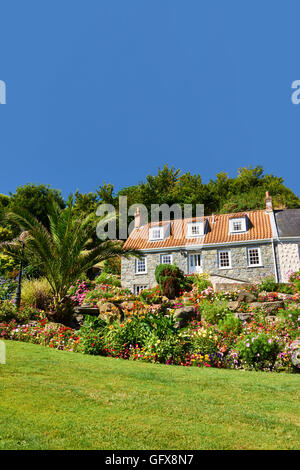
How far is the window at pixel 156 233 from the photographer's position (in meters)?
27.0

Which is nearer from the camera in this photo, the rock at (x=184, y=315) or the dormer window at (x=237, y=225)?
the rock at (x=184, y=315)

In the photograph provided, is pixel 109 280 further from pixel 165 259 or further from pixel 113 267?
pixel 165 259

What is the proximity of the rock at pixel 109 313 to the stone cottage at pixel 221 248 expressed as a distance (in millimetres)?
10056

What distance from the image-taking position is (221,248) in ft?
80.8

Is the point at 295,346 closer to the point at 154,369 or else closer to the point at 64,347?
the point at 154,369

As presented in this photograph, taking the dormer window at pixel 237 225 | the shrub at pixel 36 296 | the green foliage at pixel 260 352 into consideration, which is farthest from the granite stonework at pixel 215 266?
the green foliage at pixel 260 352

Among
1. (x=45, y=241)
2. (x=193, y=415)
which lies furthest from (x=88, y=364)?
(x=45, y=241)

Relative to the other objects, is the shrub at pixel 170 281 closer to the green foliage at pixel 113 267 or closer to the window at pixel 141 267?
the window at pixel 141 267

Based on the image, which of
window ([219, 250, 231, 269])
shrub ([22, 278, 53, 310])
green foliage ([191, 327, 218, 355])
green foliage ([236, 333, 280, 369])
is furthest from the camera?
window ([219, 250, 231, 269])

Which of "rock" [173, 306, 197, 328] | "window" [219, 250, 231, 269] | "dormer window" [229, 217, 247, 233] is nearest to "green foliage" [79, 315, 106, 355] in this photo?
"rock" [173, 306, 197, 328]

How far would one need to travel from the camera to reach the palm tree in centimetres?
1237

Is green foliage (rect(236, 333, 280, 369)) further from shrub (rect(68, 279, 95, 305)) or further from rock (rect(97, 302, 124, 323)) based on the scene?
shrub (rect(68, 279, 95, 305))

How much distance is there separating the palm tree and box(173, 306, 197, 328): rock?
12.1 ft
